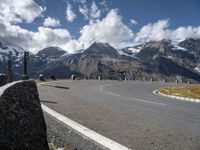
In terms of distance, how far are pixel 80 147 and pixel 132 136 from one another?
1516mm

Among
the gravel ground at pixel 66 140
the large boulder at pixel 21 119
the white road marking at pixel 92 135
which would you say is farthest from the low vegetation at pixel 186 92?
the large boulder at pixel 21 119

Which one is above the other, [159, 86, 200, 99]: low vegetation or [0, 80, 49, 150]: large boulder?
[0, 80, 49, 150]: large boulder

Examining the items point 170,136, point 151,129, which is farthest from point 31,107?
point 151,129

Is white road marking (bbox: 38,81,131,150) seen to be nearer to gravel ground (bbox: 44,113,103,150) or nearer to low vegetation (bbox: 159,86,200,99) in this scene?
gravel ground (bbox: 44,113,103,150)

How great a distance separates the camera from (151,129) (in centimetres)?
881

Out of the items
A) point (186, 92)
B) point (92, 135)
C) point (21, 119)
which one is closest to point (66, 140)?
point (92, 135)

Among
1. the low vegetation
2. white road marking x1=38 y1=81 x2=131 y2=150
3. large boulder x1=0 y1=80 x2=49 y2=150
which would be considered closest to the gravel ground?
white road marking x1=38 y1=81 x2=131 y2=150

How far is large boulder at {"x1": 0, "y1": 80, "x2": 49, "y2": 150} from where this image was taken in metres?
4.63

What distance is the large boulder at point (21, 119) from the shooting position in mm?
4629

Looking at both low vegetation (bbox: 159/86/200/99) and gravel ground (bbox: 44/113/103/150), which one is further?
low vegetation (bbox: 159/86/200/99)

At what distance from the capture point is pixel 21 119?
4.85 meters

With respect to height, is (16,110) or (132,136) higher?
(16,110)

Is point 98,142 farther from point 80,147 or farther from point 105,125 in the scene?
point 105,125

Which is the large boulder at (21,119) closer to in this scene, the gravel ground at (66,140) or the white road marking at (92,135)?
the gravel ground at (66,140)
